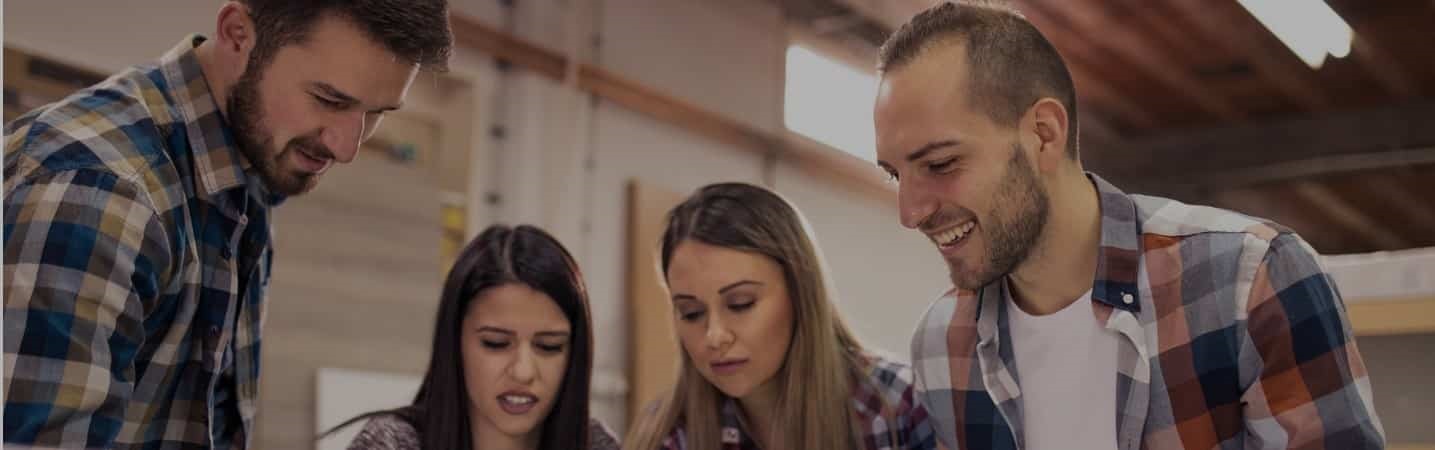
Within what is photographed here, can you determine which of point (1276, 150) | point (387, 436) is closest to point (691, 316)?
point (387, 436)

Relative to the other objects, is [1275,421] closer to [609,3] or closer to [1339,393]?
[1339,393]

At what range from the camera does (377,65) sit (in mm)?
1550

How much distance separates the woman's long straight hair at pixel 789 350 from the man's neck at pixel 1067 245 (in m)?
0.54

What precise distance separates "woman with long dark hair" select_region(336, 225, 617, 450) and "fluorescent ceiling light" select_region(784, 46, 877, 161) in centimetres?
394

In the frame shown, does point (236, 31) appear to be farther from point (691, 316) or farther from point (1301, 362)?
point (1301, 362)

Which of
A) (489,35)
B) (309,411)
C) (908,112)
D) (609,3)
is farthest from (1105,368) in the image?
(609,3)

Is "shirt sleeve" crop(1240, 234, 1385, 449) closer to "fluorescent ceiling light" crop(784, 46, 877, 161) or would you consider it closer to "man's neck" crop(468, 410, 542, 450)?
"man's neck" crop(468, 410, 542, 450)

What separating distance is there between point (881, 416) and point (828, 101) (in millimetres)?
4308

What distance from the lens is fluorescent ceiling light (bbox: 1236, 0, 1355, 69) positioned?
5160 mm

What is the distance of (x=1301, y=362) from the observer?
4.44 ft

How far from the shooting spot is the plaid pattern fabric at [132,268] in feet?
4.12

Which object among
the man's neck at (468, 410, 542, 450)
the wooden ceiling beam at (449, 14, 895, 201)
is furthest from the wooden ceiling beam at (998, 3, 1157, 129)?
the man's neck at (468, 410, 542, 450)

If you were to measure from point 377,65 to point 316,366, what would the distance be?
2517 mm

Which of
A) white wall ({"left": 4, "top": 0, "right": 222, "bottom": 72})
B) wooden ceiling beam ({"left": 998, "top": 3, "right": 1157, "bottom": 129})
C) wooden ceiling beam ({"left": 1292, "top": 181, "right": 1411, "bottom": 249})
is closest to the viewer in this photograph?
white wall ({"left": 4, "top": 0, "right": 222, "bottom": 72})
